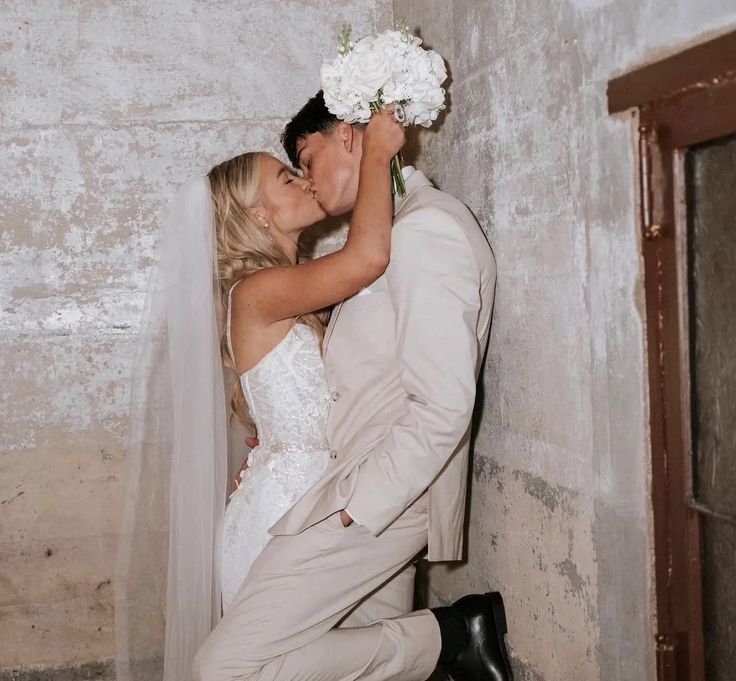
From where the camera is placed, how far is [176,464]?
293 centimetres

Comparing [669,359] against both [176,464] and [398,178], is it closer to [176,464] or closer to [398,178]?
[398,178]

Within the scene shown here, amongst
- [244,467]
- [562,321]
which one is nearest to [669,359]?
[562,321]

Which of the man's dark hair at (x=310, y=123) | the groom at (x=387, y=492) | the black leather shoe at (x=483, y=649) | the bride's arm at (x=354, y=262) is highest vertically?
the man's dark hair at (x=310, y=123)

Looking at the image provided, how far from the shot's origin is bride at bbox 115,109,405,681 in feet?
9.53

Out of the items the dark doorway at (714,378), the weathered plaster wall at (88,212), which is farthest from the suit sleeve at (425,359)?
the weathered plaster wall at (88,212)

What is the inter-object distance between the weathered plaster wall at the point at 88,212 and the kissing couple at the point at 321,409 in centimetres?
80

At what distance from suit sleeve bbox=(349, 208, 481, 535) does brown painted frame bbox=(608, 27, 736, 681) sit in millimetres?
576

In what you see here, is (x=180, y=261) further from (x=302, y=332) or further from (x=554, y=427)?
(x=554, y=427)

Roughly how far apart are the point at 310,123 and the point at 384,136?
426 millimetres

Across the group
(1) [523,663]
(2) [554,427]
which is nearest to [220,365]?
(2) [554,427]

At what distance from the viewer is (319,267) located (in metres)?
2.67

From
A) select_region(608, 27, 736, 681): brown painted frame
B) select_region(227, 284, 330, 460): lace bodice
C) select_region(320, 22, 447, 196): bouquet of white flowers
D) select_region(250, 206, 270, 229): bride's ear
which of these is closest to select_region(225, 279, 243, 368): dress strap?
select_region(227, 284, 330, 460): lace bodice

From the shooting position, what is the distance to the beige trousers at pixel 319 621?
2600 mm

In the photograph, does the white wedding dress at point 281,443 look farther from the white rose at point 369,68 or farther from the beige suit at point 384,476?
the white rose at point 369,68
